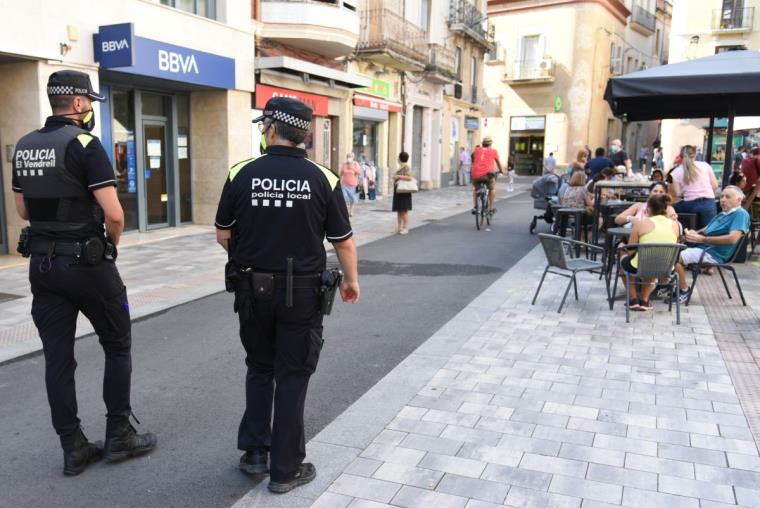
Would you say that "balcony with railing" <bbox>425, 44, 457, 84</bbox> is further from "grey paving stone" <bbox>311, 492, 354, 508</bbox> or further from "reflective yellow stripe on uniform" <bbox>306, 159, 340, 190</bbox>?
"grey paving stone" <bbox>311, 492, 354, 508</bbox>

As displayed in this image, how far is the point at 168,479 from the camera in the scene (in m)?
3.37

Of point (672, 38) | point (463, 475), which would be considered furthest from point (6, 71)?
point (672, 38)

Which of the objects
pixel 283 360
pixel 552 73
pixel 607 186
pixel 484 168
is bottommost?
pixel 283 360

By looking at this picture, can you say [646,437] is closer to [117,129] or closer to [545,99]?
[117,129]

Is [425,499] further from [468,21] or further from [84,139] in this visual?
[468,21]

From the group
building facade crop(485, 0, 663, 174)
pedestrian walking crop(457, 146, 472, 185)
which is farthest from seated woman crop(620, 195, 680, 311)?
building facade crop(485, 0, 663, 174)

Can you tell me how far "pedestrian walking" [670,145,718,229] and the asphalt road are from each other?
9.24ft

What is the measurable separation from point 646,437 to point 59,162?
3.52 metres

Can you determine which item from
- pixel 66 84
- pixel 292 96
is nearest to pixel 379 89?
pixel 292 96

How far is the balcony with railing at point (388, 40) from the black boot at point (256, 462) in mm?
17806

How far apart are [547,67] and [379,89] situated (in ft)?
59.9

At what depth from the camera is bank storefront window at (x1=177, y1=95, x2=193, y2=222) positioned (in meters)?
13.6

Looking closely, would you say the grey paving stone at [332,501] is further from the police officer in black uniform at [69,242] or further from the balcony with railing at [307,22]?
the balcony with railing at [307,22]

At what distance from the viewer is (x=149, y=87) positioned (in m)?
12.6
